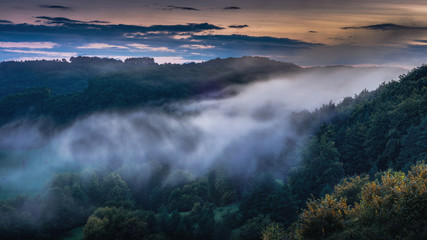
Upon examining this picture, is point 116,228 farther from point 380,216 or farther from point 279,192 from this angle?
point 380,216

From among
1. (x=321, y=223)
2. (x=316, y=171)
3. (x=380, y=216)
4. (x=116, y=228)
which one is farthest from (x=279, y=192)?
(x=380, y=216)

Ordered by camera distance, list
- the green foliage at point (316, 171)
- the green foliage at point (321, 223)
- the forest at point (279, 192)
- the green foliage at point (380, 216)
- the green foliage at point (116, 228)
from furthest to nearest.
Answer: the green foliage at point (316, 171) < the green foliage at point (116, 228) < the forest at point (279, 192) < the green foliage at point (321, 223) < the green foliage at point (380, 216)

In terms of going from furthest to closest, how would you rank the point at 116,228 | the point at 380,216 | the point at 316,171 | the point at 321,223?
the point at 316,171 → the point at 116,228 → the point at 321,223 → the point at 380,216

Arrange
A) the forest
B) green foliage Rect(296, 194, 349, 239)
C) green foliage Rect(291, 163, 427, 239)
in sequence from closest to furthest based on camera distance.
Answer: green foliage Rect(291, 163, 427, 239) < green foliage Rect(296, 194, 349, 239) < the forest

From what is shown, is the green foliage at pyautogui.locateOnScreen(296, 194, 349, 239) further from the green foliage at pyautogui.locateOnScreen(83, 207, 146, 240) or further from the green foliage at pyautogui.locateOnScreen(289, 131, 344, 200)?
the green foliage at pyautogui.locateOnScreen(289, 131, 344, 200)

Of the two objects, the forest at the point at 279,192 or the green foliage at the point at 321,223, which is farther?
the forest at the point at 279,192

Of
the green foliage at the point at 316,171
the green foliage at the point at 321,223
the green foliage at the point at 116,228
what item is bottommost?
the green foliage at the point at 116,228

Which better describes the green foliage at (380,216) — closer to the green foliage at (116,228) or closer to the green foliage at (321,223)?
the green foliage at (321,223)

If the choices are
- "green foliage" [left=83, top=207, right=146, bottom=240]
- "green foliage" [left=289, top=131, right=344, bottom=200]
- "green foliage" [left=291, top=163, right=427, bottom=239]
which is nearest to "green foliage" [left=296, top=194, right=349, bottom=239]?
"green foliage" [left=291, top=163, right=427, bottom=239]

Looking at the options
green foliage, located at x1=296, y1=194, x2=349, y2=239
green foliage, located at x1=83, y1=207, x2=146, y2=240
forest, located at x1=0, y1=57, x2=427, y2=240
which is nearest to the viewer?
green foliage, located at x1=296, y1=194, x2=349, y2=239

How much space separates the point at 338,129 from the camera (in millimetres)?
87125

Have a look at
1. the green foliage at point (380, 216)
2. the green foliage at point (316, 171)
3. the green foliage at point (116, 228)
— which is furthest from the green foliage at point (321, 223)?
the green foliage at point (316, 171)

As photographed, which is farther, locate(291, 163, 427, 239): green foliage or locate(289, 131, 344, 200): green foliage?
locate(289, 131, 344, 200): green foliage

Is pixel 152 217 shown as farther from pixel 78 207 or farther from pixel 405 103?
pixel 405 103
